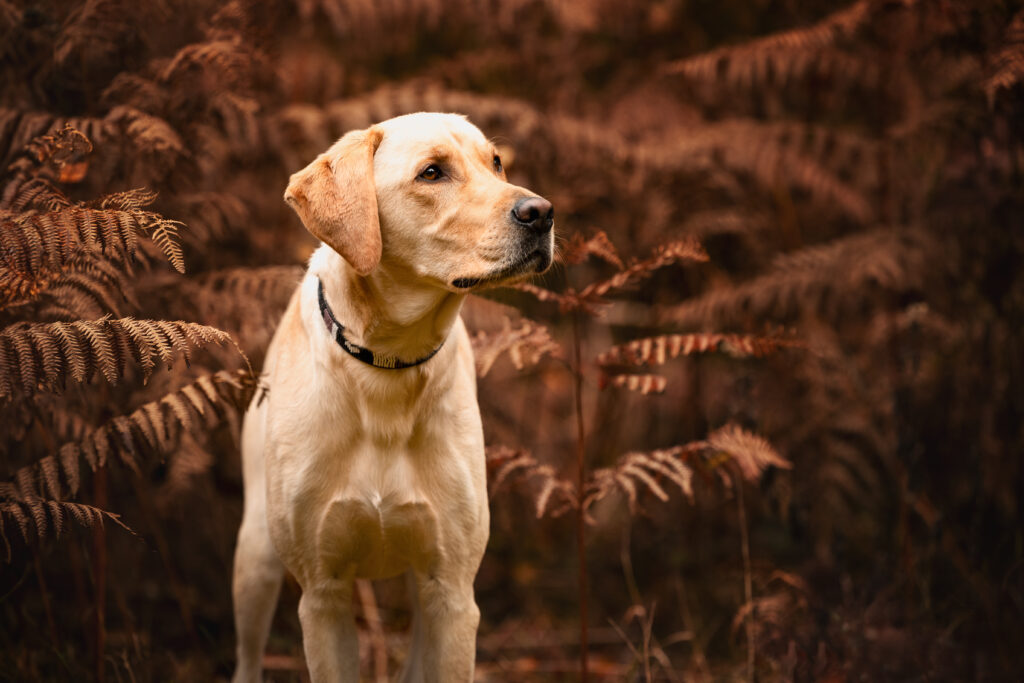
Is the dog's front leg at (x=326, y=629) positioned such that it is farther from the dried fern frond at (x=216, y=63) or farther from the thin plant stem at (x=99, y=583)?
the dried fern frond at (x=216, y=63)

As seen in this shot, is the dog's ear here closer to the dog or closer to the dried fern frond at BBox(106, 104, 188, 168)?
the dog

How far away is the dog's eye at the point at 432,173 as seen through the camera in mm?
2861

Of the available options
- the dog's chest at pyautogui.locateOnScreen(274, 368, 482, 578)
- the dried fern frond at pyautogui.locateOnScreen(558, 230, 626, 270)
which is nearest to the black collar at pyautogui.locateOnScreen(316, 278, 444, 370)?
the dog's chest at pyautogui.locateOnScreen(274, 368, 482, 578)

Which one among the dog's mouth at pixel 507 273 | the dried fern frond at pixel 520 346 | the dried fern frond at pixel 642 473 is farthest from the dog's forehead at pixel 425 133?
the dried fern frond at pixel 642 473

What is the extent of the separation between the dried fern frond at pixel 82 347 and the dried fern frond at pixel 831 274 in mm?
3017

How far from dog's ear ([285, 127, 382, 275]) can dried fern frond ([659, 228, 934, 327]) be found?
2.57 m

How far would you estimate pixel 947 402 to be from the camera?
15.9ft

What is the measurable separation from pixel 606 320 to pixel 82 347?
3760 millimetres

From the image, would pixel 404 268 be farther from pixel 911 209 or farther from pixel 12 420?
pixel 911 209

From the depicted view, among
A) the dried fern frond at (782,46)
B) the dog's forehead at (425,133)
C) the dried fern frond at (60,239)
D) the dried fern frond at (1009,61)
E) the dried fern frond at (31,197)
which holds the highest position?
the dried fern frond at (782,46)

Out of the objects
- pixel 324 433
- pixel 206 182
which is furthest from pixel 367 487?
pixel 206 182

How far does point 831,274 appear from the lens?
4.92 metres

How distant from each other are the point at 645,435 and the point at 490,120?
7.38 ft

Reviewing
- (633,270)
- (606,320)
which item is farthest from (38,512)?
(606,320)
